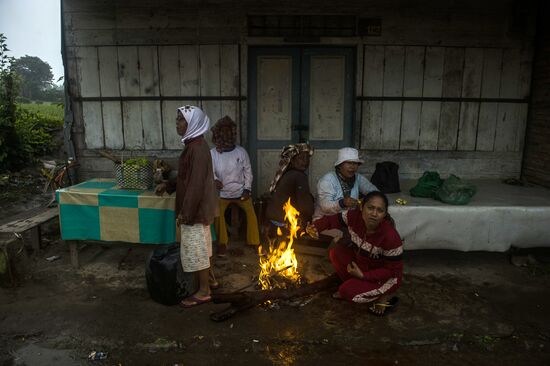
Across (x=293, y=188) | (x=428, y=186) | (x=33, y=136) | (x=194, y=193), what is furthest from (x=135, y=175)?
(x=33, y=136)

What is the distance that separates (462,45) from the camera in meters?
6.23

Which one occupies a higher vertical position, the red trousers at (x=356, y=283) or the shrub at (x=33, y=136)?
the shrub at (x=33, y=136)

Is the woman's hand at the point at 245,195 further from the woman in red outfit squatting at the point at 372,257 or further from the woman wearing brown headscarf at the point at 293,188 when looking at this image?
the woman in red outfit squatting at the point at 372,257

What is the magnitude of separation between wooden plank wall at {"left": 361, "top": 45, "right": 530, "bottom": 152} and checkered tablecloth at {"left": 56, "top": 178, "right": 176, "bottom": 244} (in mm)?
3281

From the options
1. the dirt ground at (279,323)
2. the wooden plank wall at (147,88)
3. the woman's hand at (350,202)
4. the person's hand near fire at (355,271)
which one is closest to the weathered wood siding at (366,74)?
the wooden plank wall at (147,88)

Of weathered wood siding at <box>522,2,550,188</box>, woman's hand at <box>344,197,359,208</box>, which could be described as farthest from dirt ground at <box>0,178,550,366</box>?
weathered wood siding at <box>522,2,550,188</box>

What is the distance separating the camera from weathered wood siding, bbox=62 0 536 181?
611 cm

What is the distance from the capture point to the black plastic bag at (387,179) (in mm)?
5492

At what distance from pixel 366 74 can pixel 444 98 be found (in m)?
1.27

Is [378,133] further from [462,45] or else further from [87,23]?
[87,23]

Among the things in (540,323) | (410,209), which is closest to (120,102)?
(410,209)

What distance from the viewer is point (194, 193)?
3.91m

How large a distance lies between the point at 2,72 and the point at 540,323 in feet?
36.8

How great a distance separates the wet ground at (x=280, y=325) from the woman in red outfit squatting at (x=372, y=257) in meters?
0.20
